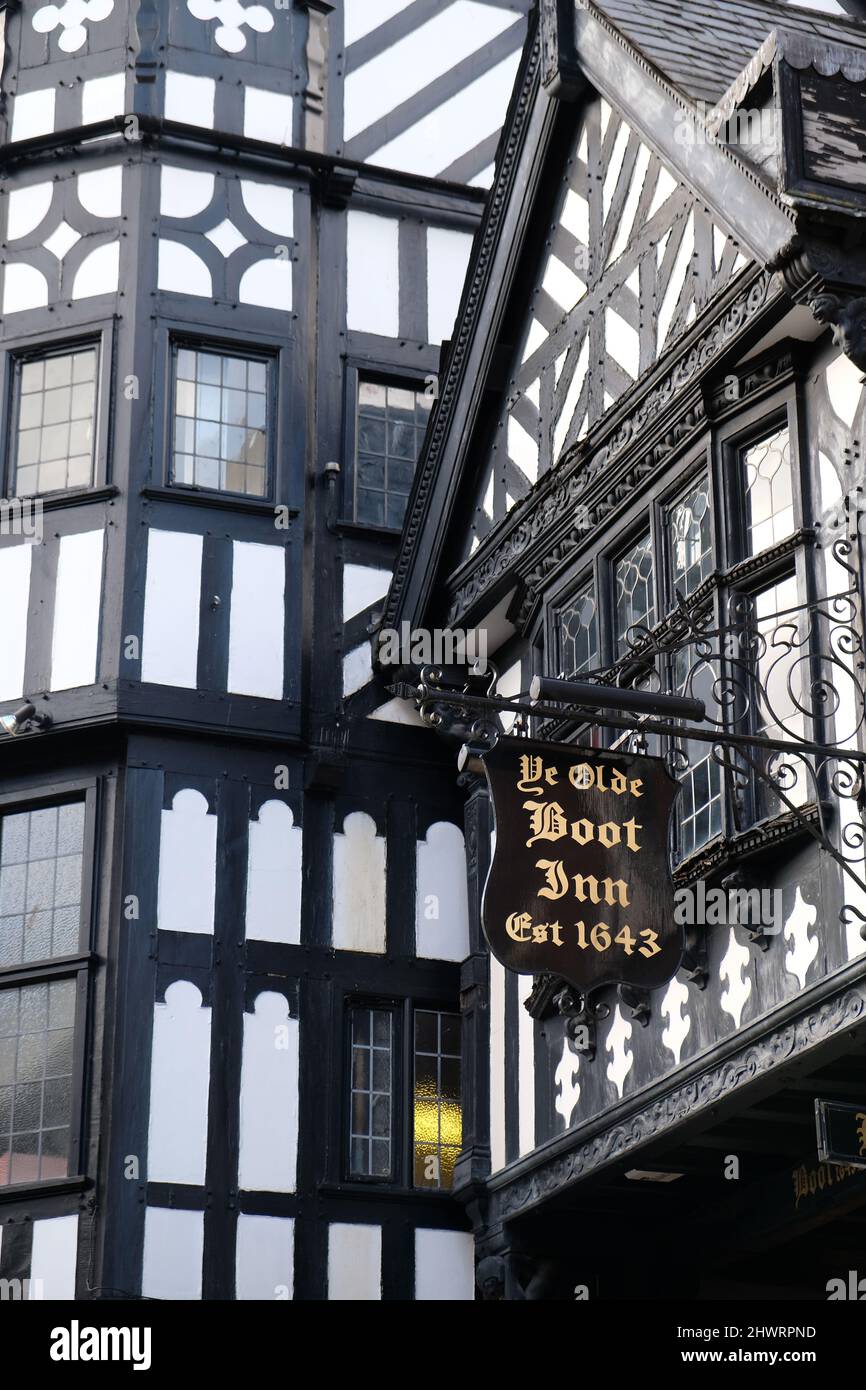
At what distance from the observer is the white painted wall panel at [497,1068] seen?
13172 mm

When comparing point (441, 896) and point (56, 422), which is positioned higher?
point (56, 422)

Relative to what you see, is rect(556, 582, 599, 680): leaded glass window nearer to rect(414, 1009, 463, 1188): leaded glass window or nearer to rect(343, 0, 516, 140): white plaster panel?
rect(414, 1009, 463, 1188): leaded glass window

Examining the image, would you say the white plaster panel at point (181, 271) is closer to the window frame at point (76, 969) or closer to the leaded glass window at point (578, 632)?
the window frame at point (76, 969)

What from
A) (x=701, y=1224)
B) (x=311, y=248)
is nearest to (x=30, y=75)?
(x=311, y=248)

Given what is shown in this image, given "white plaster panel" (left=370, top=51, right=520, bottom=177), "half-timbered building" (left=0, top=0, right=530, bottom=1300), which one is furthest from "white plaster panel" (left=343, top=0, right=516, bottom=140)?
"white plaster panel" (left=370, top=51, right=520, bottom=177)

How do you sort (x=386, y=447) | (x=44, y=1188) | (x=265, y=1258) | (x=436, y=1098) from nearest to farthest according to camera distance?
(x=44, y=1188)
(x=265, y=1258)
(x=436, y=1098)
(x=386, y=447)

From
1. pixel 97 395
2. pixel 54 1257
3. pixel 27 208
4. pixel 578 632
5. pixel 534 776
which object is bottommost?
pixel 54 1257

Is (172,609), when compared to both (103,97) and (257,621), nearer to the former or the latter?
(257,621)

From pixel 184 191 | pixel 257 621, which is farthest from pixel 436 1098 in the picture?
pixel 184 191

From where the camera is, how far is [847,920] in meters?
9.18

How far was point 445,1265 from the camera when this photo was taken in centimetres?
1345

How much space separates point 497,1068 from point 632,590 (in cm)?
306

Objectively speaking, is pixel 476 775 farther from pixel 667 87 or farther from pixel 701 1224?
pixel 667 87

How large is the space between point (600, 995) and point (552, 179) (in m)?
4.99
